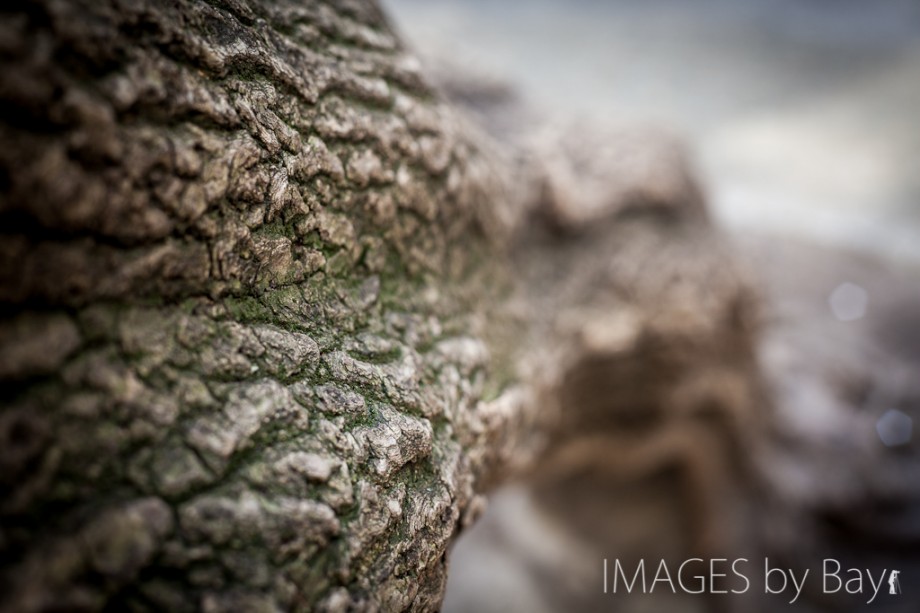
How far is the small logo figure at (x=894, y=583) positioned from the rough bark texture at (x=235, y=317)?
1728mm

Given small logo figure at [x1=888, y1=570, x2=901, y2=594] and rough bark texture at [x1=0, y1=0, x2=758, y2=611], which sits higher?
small logo figure at [x1=888, y1=570, x2=901, y2=594]

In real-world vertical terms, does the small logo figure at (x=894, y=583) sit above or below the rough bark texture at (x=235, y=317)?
above

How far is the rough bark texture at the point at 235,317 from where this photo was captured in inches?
15.1

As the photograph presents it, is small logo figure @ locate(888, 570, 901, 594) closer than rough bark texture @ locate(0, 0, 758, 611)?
No

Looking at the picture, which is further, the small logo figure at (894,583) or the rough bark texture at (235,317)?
the small logo figure at (894,583)

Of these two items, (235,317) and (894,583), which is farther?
(894,583)

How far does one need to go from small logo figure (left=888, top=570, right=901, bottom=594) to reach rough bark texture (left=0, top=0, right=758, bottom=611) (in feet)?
A: 5.67

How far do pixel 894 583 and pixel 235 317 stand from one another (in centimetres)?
230

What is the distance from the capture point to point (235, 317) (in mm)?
524

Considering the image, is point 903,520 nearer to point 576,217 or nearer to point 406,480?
point 576,217

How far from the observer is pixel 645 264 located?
4.58ft

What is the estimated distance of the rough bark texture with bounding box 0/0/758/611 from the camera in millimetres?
384

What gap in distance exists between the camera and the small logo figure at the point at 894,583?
1757mm

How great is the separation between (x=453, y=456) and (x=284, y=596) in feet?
0.82
